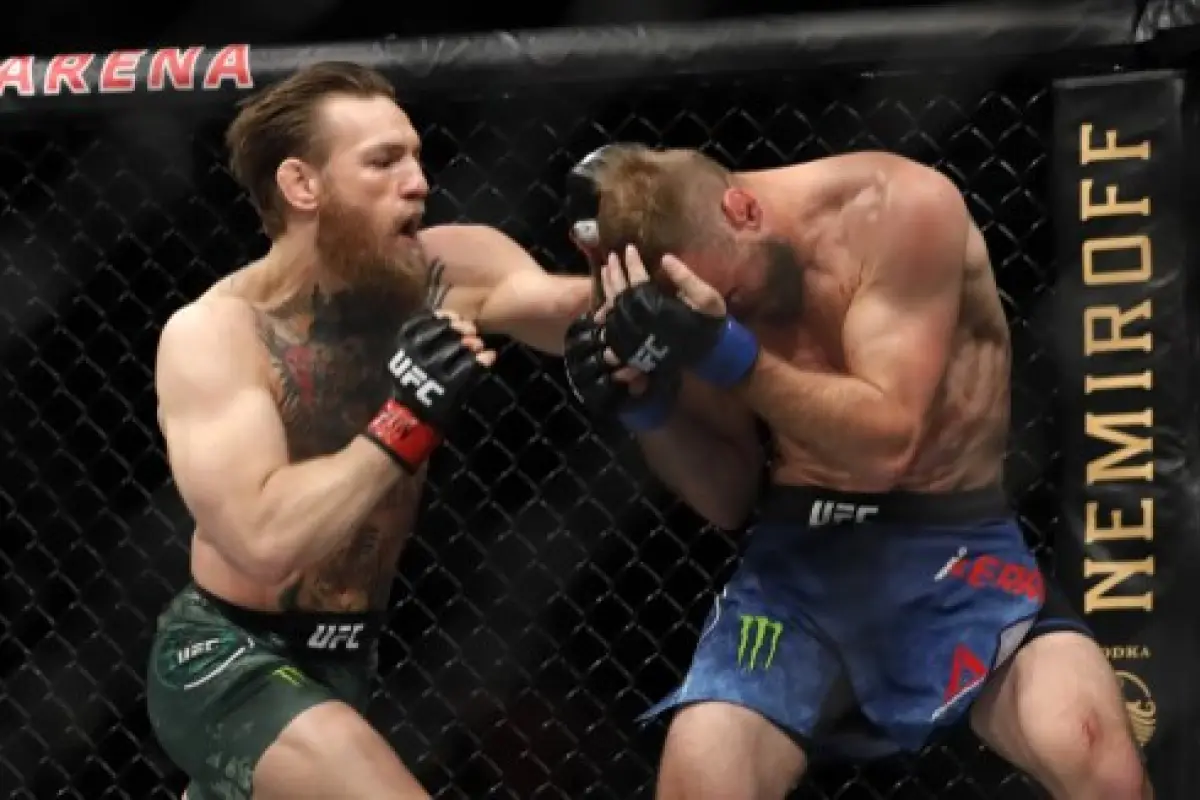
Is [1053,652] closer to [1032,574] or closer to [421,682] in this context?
[1032,574]

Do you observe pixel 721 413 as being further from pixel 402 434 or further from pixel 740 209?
pixel 402 434

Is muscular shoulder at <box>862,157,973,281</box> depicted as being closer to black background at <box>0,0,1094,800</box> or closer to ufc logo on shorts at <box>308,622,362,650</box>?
black background at <box>0,0,1094,800</box>

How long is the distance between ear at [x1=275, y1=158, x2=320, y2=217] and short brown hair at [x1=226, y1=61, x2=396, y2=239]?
0.04ft

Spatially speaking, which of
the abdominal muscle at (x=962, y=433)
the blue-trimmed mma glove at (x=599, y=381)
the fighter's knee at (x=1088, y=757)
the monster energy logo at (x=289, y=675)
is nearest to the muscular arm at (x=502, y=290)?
the blue-trimmed mma glove at (x=599, y=381)

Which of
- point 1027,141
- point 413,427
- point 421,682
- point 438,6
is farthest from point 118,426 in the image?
point 1027,141

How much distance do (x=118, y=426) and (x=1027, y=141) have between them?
4.39 ft

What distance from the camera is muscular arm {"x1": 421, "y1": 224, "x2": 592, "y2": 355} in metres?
1.85

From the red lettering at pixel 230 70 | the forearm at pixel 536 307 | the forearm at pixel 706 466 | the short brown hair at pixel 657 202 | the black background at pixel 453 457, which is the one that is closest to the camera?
the short brown hair at pixel 657 202

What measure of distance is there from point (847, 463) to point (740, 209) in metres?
0.26

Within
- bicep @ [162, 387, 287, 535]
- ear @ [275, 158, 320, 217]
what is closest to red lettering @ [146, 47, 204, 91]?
ear @ [275, 158, 320, 217]

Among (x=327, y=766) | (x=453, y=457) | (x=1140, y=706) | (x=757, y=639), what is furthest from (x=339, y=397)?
(x=1140, y=706)

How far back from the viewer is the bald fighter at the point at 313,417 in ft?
5.42

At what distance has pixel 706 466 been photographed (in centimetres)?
174

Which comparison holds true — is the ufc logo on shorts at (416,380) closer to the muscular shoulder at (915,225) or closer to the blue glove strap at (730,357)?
the blue glove strap at (730,357)
